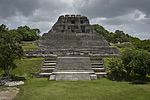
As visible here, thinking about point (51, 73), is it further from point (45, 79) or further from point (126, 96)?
point (126, 96)

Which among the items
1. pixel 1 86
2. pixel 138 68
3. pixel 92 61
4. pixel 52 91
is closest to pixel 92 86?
pixel 52 91

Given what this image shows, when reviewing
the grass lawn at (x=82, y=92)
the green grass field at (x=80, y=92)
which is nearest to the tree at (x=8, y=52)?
the green grass field at (x=80, y=92)

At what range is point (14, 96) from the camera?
25406 millimetres

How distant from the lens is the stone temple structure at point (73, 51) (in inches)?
1519

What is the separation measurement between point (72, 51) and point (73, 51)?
50 cm

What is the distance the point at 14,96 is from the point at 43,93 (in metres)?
2.59

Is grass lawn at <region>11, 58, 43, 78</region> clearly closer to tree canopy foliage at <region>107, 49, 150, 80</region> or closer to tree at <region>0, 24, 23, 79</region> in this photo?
tree at <region>0, 24, 23, 79</region>

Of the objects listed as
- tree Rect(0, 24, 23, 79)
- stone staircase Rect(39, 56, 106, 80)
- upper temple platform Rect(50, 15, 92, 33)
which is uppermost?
upper temple platform Rect(50, 15, 92, 33)

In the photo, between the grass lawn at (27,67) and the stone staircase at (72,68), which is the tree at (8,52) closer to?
the grass lawn at (27,67)

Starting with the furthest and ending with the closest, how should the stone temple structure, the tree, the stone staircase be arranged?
the stone temple structure < the stone staircase < the tree

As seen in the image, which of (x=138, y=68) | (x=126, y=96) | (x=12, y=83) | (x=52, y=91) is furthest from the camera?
(x=138, y=68)

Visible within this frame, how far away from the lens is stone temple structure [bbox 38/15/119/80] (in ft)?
127

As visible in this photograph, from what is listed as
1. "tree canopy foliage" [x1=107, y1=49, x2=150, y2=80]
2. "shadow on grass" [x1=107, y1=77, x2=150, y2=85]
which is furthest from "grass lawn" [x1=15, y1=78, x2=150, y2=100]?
"tree canopy foliage" [x1=107, y1=49, x2=150, y2=80]

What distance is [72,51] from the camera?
5053 centimetres
